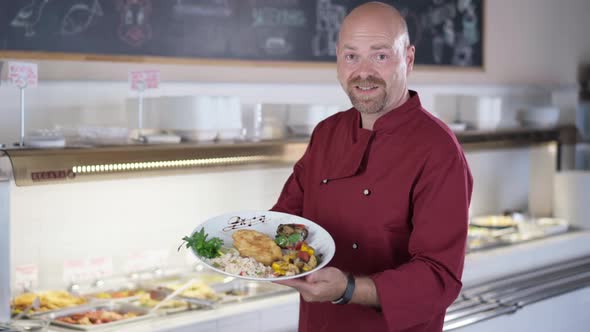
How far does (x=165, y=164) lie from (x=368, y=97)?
1.25 m

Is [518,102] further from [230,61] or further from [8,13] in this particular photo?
[8,13]

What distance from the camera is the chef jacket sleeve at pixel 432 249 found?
209 cm

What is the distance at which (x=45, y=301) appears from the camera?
10.5ft

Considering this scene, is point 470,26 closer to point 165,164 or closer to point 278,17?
point 278,17

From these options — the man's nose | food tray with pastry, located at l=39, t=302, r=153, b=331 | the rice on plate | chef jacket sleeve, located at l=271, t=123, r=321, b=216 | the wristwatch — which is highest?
the man's nose

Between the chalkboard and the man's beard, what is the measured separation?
1.56 metres

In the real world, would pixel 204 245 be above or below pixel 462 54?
below

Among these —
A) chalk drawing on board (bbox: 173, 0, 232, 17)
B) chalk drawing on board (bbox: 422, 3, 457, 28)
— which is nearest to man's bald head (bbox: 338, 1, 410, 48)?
→ chalk drawing on board (bbox: 173, 0, 232, 17)

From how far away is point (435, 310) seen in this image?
7.07ft

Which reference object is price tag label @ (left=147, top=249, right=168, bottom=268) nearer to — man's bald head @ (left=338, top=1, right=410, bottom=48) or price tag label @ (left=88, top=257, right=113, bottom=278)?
price tag label @ (left=88, top=257, right=113, bottom=278)

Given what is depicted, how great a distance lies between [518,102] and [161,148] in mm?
3303

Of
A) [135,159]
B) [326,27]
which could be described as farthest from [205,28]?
[135,159]

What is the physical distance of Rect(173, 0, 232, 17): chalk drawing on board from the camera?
3.71 meters

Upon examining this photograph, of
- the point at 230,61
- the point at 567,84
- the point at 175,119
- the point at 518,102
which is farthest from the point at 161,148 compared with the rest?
the point at 567,84
